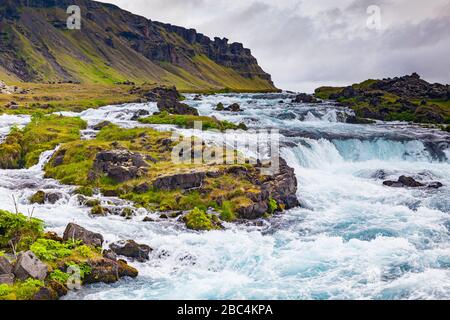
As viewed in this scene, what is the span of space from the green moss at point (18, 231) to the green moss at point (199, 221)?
932cm

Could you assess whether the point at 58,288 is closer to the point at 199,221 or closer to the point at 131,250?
the point at 131,250

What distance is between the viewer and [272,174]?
40.2 m

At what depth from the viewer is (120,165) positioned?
40156 mm

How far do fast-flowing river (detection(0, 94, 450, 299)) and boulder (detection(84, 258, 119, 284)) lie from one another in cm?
54

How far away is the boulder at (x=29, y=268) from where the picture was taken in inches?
835

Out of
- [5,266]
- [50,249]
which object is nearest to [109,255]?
[50,249]

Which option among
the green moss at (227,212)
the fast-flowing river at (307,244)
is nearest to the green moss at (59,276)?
the fast-flowing river at (307,244)

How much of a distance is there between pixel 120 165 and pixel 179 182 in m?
5.95

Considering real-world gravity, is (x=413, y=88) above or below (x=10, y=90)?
above

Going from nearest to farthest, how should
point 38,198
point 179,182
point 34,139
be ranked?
point 38,198, point 179,182, point 34,139

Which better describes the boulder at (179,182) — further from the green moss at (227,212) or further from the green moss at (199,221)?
the green moss at (199,221)

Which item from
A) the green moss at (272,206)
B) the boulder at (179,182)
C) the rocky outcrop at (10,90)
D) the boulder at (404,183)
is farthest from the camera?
the rocky outcrop at (10,90)

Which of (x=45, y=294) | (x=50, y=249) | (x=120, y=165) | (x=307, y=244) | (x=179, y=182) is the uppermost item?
(x=120, y=165)

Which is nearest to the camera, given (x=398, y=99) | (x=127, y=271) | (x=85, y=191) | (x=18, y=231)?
(x=127, y=271)
